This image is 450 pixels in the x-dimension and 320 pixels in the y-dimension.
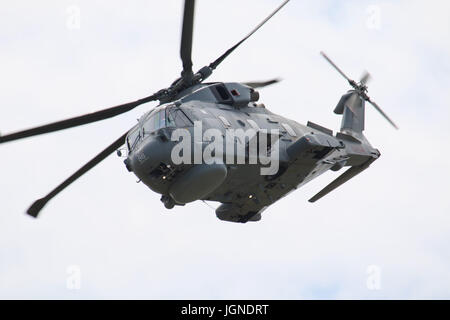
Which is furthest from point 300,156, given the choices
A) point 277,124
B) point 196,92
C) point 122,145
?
point 122,145

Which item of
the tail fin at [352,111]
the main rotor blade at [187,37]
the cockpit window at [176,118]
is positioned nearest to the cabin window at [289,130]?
the main rotor blade at [187,37]

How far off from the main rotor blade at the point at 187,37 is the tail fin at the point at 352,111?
352 inches

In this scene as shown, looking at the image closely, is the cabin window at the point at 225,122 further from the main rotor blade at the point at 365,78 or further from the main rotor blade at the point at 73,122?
the main rotor blade at the point at 365,78

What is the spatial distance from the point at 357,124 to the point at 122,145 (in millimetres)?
11772

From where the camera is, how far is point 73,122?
34469mm

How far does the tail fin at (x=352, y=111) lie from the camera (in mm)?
42031

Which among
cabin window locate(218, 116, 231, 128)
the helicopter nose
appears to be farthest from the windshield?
cabin window locate(218, 116, 231, 128)

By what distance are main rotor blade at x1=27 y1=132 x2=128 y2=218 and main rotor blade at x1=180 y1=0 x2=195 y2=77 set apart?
144 inches

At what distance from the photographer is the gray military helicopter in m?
32.5

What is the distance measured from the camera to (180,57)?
35.9 metres

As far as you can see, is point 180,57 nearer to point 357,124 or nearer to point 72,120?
point 72,120

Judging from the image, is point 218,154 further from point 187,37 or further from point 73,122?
point 73,122

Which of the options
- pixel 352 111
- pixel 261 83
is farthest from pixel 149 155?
pixel 352 111

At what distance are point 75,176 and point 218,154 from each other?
248 inches
